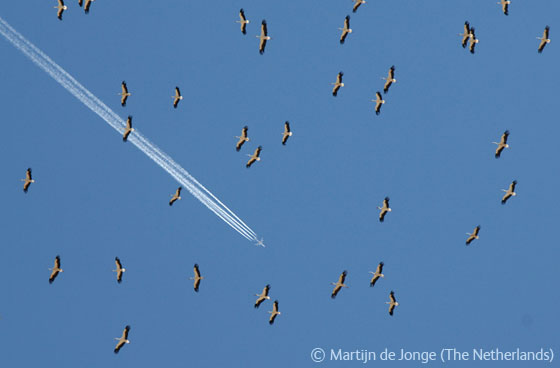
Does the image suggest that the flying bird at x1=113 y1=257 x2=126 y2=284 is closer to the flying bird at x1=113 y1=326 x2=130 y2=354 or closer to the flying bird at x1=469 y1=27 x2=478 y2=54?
the flying bird at x1=113 y1=326 x2=130 y2=354

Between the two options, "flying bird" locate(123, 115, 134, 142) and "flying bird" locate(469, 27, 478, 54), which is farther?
"flying bird" locate(469, 27, 478, 54)

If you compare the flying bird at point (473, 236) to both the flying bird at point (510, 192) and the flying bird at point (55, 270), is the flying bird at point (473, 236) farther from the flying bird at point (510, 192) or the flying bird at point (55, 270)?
the flying bird at point (55, 270)

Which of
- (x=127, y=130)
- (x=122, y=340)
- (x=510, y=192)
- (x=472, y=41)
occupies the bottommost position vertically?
(x=122, y=340)

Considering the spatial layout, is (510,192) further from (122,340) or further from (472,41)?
(122,340)

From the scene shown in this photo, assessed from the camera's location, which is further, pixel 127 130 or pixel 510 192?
pixel 510 192

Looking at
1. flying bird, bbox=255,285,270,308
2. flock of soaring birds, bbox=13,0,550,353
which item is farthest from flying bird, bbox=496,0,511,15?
flying bird, bbox=255,285,270,308

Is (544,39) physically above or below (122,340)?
above

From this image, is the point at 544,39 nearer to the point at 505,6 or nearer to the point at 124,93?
the point at 505,6

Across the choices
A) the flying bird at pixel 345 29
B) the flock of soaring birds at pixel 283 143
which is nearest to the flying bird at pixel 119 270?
the flock of soaring birds at pixel 283 143

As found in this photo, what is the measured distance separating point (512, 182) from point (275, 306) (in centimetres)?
1992

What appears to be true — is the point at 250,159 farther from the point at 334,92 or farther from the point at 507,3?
the point at 507,3

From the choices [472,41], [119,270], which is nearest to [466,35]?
[472,41]

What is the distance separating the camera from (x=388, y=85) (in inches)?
6048

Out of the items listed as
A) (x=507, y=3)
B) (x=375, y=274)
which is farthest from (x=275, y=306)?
(x=507, y=3)
